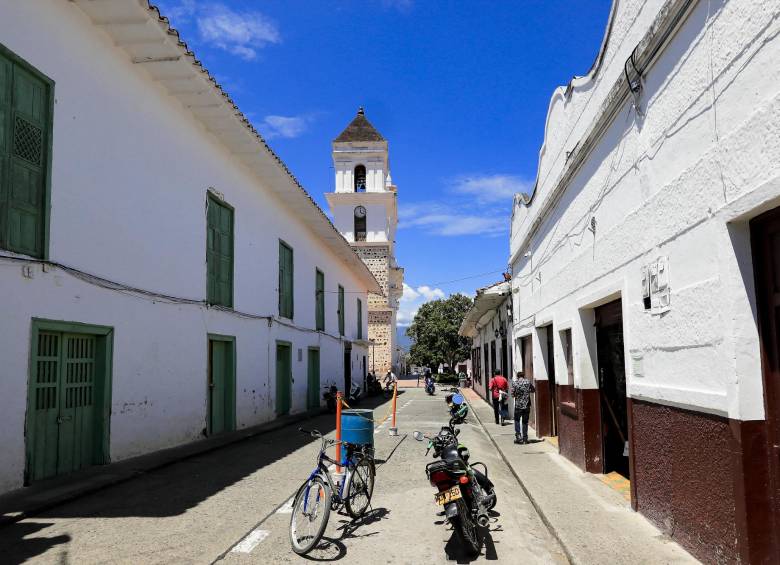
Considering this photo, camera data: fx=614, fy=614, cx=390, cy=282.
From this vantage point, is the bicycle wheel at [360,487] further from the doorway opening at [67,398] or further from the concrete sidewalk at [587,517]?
the doorway opening at [67,398]

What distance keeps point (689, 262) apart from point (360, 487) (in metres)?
3.52

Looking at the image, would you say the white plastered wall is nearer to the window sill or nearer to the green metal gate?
the window sill

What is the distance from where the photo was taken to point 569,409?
8.95 meters

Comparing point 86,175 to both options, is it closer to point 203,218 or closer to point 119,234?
point 119,234

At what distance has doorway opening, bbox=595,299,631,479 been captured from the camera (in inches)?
315

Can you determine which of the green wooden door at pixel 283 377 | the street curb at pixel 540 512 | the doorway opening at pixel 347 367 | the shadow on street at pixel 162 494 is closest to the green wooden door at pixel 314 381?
the green wooden door at pixel 283 377

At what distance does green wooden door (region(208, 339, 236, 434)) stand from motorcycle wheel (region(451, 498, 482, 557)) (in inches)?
347

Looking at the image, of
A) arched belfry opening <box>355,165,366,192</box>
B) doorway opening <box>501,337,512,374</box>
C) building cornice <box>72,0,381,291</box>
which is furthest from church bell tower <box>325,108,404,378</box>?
building cornice <box>72,0,381,291</box>

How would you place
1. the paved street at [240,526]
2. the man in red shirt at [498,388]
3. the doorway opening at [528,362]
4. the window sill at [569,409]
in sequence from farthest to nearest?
the man in red shirt at [498,388], the doorway opening at [528,362], the window sill at [569,409], the paved street at [240,526]

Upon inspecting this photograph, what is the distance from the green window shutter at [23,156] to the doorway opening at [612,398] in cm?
713

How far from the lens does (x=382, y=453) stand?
1055 cm

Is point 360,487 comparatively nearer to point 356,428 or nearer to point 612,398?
point 356,428

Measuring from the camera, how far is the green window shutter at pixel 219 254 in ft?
42.2

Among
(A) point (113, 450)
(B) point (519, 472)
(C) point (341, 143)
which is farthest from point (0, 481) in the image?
(C) point (341, 143)
